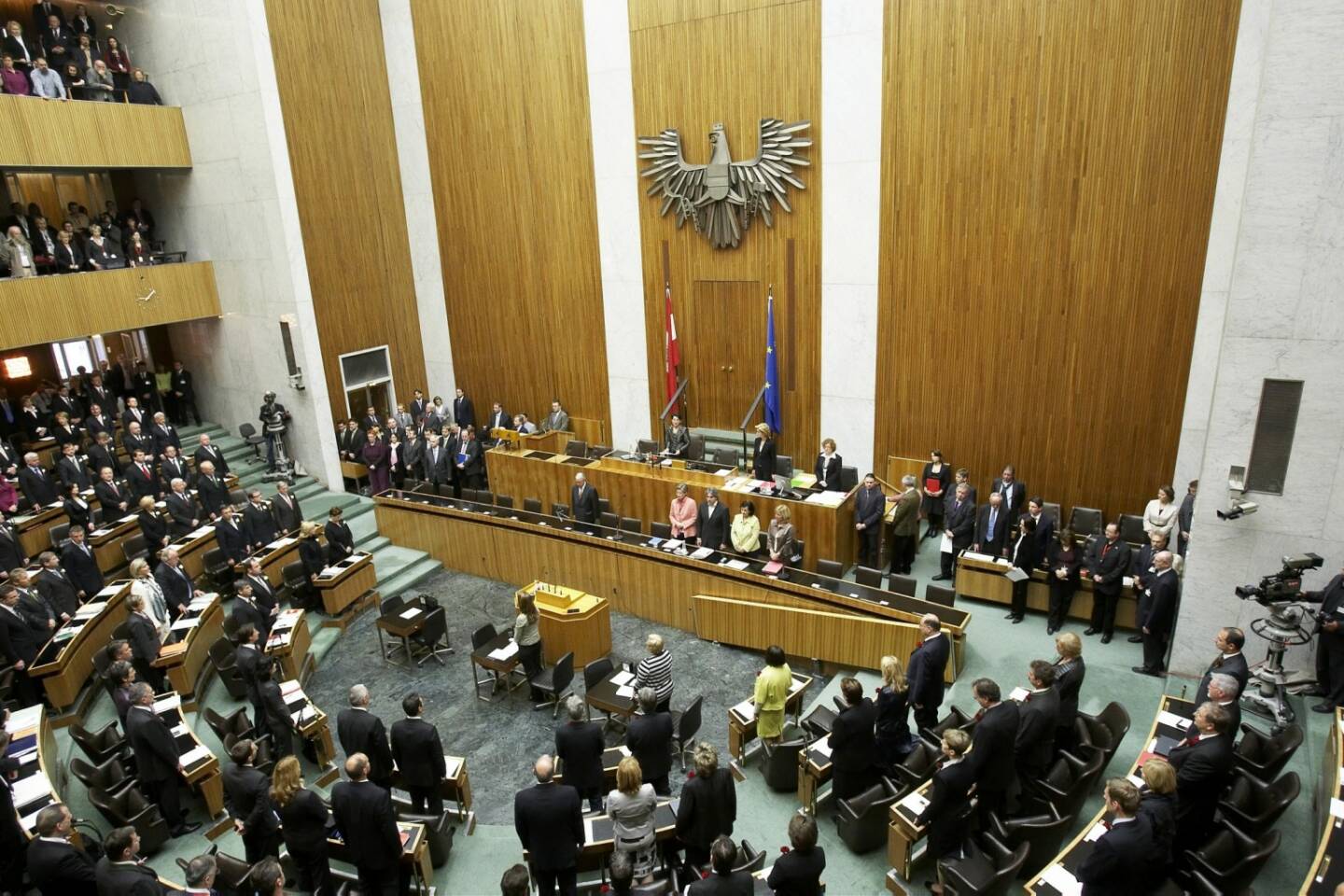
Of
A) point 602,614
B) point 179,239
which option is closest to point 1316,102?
point 602,614

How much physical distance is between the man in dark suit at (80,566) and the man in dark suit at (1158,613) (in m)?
10.5

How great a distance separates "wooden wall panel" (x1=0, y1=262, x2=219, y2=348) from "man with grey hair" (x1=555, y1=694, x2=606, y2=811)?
10.5 meters

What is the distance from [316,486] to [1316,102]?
13.3 metres

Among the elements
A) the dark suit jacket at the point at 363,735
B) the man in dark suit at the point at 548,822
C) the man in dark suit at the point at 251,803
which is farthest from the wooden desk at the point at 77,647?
the man in dark suit at the point at 548,822

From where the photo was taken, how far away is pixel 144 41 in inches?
520

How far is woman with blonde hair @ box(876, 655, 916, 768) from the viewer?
5.66m

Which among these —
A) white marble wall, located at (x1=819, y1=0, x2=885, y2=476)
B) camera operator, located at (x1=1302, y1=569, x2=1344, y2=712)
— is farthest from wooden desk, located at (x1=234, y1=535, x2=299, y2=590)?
camera operator, located at (x1=1302, y1=569, x2=1344, y2=712)

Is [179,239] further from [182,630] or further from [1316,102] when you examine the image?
[1316,102]

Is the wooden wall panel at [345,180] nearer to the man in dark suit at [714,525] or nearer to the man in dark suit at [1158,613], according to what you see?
the man in dark suit at [714,525]

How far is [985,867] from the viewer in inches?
191

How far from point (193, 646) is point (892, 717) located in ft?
21.9

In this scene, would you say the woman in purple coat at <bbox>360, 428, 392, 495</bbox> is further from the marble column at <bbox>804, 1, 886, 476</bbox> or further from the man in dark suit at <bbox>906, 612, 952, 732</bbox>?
the man in dark suit at <bbox>906, 612, 952, 732</bbox>

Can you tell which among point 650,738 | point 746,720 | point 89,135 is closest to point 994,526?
point 746,720

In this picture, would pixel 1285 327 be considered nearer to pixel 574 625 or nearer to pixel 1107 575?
pixel 1107 575
